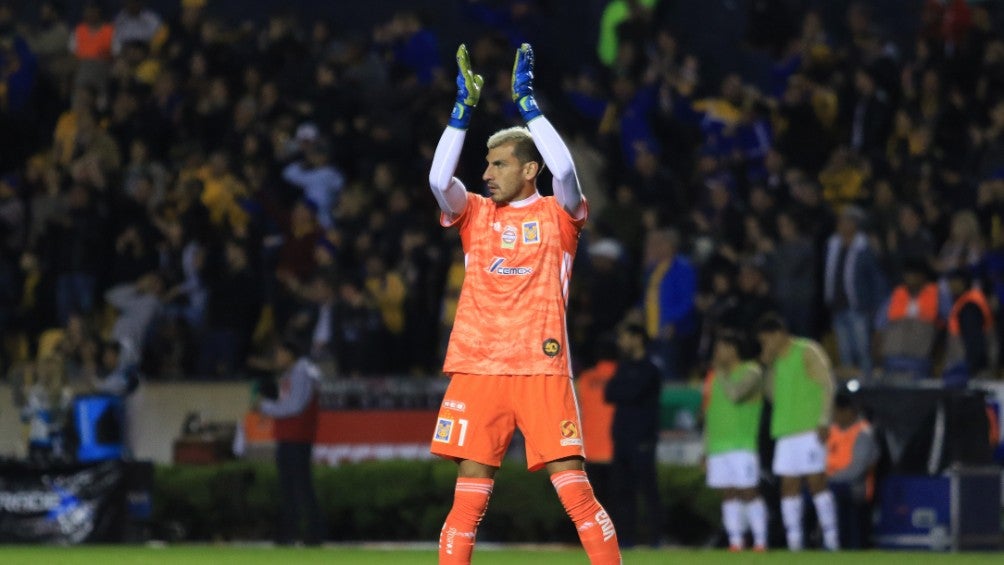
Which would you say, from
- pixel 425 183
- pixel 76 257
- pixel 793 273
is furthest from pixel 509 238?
pixel 425 183

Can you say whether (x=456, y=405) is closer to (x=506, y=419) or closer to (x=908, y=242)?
(x=506, y=419)

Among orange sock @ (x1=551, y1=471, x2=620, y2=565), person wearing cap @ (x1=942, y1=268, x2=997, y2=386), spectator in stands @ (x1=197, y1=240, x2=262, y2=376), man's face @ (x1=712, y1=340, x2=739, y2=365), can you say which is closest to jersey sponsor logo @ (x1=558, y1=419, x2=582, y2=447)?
orange sock @ (x1=551, y1=471, x2=620, y2=565)

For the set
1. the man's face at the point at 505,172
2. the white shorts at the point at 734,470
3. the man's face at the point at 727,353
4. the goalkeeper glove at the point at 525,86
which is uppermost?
the goalkeeper glove at the point at 525,86

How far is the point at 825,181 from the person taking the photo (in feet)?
73.0

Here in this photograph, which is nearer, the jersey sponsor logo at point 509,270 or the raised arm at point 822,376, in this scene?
the jersey sponsor logo at point 509,270

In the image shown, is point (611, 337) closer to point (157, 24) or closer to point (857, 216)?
point (857, 216)

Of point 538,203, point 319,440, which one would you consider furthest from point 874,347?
point 538,203

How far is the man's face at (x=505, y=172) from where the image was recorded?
31.4 ft

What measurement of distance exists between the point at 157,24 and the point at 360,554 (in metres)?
12.0

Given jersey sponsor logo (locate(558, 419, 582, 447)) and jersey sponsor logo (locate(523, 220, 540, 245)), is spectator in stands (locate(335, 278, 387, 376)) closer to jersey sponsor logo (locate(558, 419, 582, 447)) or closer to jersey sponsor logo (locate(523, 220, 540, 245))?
jersey sponsor logo (locate(523, 220, 540, 245))

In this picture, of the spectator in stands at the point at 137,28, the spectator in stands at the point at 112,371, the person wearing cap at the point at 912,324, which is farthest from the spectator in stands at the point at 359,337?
the spectator in stands at the point at 137,28

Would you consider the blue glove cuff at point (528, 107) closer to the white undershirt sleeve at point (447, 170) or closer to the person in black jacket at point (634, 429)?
the white undershirt sleeve at point (447, 170)

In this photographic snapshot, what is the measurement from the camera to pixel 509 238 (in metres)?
9.58

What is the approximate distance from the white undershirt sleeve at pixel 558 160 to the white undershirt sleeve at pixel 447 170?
14.5 inches
